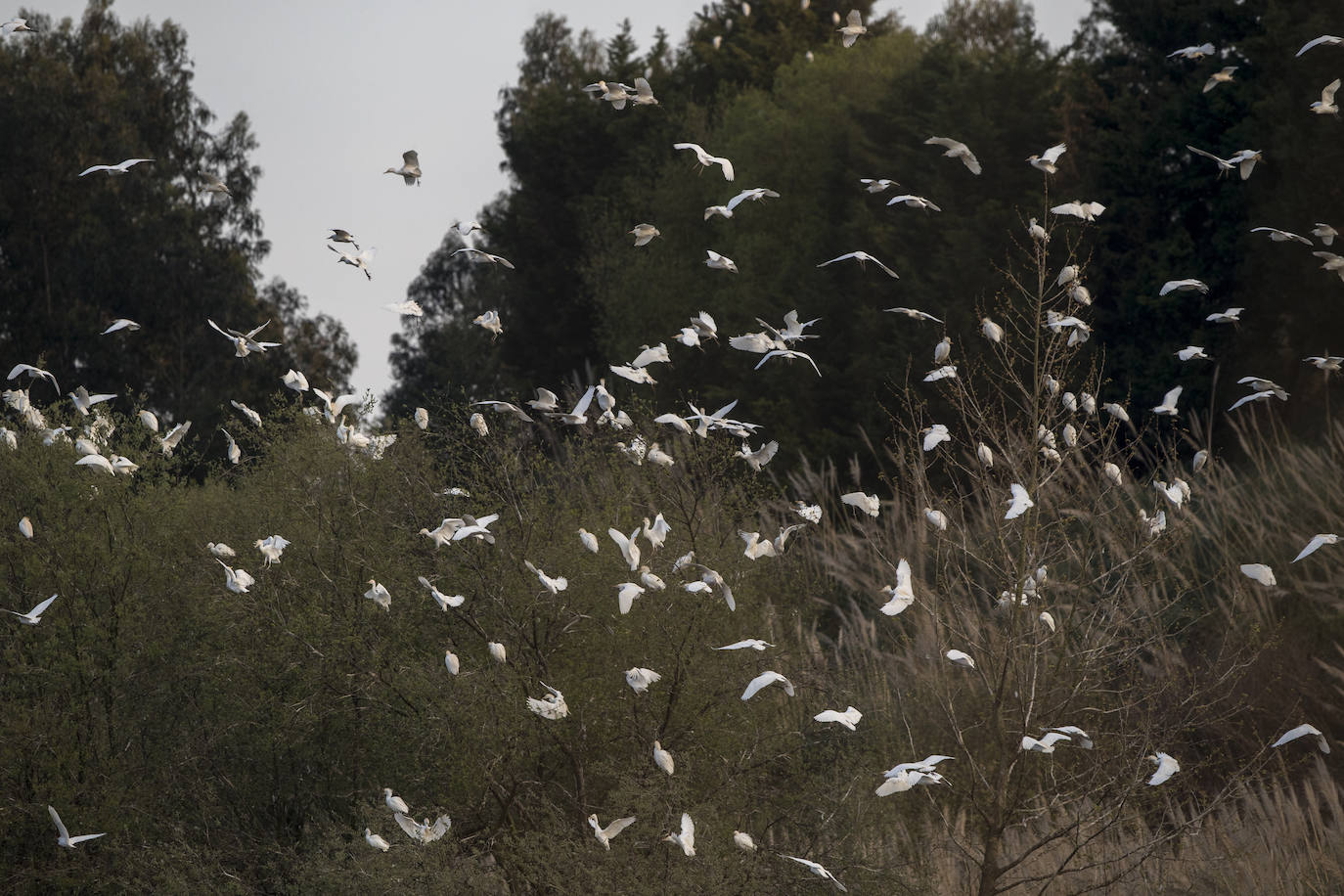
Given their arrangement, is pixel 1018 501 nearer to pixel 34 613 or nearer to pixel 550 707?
pixel 550 707

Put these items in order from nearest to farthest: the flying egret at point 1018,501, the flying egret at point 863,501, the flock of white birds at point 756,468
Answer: the flying egret at point 1018,501, the flock of white birds at point 756,468, the flying egret at point 863,501

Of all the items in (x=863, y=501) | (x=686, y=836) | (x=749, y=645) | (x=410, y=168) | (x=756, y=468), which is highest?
(x=410, y=168)

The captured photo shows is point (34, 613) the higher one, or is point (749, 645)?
point (34, 613)

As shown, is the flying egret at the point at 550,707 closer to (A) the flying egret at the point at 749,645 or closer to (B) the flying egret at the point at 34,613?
(A) the flying egret at the point at 749,645

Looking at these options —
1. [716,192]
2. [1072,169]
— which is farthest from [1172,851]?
[716,192]

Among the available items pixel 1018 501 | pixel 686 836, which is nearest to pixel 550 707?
pixel 686 836

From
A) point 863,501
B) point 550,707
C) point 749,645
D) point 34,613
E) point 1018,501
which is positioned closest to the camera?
point 1018,501

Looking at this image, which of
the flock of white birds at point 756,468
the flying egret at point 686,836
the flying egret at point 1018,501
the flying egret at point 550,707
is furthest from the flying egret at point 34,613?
the flying egret at point 1018,501

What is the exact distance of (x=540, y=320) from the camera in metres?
40.8

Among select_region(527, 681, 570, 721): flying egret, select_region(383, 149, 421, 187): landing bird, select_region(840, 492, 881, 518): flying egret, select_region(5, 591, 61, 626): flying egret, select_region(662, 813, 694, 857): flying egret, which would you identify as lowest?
select_region(662, 813, 694, 857): flying egret

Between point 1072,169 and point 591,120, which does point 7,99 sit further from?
point 1072,169

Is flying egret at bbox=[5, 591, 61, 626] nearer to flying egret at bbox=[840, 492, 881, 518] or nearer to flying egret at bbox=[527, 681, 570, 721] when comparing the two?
flying egret at bbox=[527, 681, 570, 721]

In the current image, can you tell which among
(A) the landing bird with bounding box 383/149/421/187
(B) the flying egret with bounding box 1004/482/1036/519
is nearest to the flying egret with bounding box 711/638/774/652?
(B) the flying egret with bounding box 1004/482/1036/519

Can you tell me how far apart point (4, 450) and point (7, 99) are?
27.6 metres
